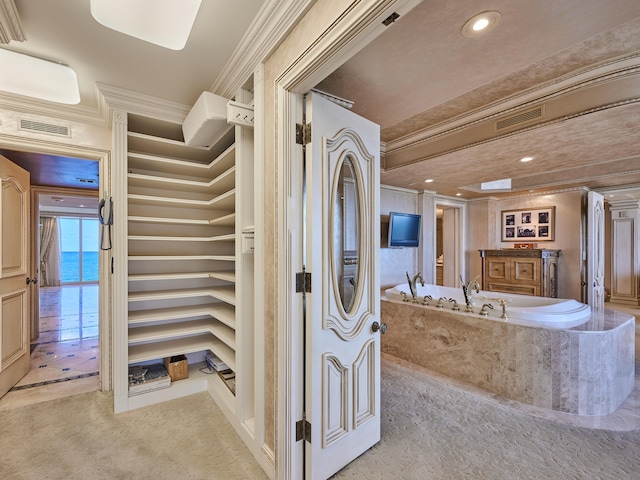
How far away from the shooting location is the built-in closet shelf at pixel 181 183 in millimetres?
2445

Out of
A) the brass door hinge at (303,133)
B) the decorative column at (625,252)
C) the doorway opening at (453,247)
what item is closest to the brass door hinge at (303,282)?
the brass door hinge at (303,133)

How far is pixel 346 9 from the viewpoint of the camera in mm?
1133

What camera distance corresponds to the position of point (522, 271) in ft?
17.6

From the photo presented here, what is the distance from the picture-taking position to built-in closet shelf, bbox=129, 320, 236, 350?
8.07ft

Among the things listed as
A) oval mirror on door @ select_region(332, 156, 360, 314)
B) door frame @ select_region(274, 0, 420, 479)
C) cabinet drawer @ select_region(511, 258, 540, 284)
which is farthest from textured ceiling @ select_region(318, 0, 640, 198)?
cabinet drawer @ select_region(511, 258, 540, 284)

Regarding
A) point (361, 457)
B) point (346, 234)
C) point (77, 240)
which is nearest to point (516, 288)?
point (361, 457)

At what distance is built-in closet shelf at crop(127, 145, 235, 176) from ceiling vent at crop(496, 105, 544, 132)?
226 cm

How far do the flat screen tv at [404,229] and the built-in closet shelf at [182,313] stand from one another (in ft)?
9.01

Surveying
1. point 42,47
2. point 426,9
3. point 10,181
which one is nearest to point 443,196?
point 426,9

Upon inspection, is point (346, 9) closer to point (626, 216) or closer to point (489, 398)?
point (489, 398)

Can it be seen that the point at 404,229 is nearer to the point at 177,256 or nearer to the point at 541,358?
the point at 541,358

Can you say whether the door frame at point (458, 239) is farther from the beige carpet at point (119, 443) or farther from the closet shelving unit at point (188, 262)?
the beige carpet at point (119, 443)

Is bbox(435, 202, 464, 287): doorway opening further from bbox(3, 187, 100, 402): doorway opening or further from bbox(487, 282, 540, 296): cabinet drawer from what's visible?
bbox(3, 187, 100, 402): doorway opening

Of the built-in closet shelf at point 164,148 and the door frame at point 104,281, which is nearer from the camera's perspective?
the built-in closet shelf at point 164,148
